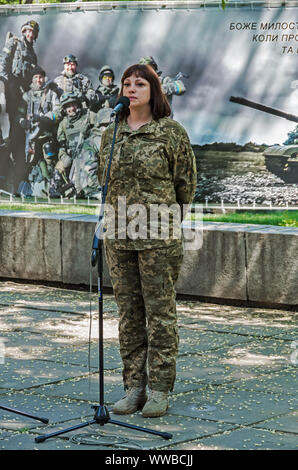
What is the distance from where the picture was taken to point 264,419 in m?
6.13

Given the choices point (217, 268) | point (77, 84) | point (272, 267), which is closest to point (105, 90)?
point (77, 84)

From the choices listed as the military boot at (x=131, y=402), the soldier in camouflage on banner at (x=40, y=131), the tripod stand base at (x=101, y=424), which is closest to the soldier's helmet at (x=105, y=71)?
the soldier in camouflage on banner at (x=40, y=131)

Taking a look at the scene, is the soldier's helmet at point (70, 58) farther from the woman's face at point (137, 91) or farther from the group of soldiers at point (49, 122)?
the woman's face at point (137, 91)

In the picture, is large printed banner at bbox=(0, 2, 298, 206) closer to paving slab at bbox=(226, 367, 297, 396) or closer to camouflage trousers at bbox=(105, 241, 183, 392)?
paving slab at bbox=(226, 367, 297, 396)

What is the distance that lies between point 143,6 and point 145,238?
9.04 metres

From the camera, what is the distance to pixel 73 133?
15.1m

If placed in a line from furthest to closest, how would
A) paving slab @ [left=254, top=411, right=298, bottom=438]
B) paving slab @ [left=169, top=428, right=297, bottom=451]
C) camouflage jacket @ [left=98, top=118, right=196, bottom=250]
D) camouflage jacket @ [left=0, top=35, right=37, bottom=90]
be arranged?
camouflage jacket @ [left=0, top=35, right=37, bottom=90], camouflage jacket @ [left=98, top=118, right=196, bottom=250], paving slab @ [left=254, top=411, right=298, bottom=438], paving slab @ [left=169, top=428, right=297, bottom=451]

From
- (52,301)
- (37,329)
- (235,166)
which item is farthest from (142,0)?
(37,329)

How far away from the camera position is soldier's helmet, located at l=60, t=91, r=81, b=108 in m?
15.1

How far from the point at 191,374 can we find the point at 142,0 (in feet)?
27.7

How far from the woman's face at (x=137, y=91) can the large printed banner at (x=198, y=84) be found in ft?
23.5

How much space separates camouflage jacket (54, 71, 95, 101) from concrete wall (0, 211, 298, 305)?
137 inches

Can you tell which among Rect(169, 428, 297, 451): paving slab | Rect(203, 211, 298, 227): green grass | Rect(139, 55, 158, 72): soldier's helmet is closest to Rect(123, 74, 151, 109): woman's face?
Rect(169, 428, 297, 451): paving slab

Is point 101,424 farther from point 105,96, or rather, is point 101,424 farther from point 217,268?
point 105,96
